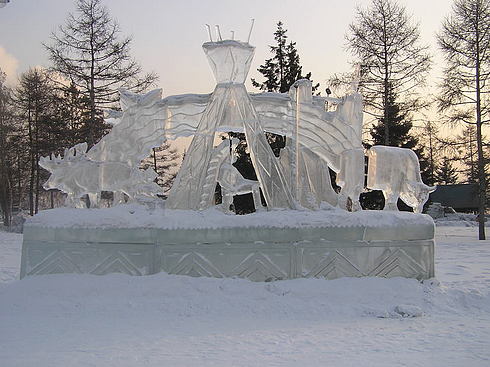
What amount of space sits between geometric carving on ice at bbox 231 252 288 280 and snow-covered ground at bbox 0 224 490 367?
249mm

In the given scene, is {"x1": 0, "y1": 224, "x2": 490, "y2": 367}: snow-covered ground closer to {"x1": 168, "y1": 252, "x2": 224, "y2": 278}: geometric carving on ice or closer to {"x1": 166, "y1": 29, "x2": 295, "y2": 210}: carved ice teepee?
{"x1": 168, "y1": 252, "x2": 224, "y2": 278}: geometric carving on ice

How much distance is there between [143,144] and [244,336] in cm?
564

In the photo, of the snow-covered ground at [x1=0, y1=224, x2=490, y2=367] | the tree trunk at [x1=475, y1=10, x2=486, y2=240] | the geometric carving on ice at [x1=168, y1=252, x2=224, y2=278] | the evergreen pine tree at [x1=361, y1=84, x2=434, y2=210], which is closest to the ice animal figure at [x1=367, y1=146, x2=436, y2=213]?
the snow-covered ground at [x1=0, y1=224, x2=490, y2=367]

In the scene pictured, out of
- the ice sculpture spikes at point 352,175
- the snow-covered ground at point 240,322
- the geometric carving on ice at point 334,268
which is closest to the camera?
the snow-covered ground at point 240,322

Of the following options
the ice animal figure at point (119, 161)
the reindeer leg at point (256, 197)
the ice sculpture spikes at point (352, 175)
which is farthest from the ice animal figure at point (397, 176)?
the ice animal figure at point (119, 161)

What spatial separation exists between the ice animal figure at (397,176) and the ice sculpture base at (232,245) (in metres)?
1.20

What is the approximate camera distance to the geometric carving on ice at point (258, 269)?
26.1 ft

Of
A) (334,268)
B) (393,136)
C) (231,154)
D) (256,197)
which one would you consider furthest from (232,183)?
(393,136)

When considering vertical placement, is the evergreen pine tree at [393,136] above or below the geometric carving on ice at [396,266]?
above

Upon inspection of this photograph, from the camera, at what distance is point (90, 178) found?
31.3 ft

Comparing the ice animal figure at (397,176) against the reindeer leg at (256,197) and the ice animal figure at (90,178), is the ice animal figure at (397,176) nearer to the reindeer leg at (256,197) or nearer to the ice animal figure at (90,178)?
the reindeer leg at (256,197)

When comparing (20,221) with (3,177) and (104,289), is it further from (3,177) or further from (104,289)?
(104,289)

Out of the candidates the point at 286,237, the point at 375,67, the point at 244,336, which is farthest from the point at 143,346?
the point at 375,67

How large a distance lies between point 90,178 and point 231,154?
272 cm
